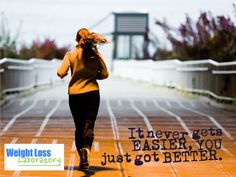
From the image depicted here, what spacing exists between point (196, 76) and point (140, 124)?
12167 millimetres

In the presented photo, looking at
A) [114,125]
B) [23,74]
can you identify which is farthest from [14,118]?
[23,74]

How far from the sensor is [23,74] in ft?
96.4

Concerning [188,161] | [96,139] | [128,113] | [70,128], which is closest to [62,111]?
[128,113]

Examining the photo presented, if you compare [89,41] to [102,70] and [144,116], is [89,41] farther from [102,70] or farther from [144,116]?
[144,116]

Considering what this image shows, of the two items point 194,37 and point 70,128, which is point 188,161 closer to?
point 70,128

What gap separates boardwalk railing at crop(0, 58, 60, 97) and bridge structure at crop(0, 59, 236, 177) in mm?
32

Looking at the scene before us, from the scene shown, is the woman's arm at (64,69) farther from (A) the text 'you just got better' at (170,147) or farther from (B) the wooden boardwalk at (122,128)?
(A) the text 'you just got better' at (170,147)

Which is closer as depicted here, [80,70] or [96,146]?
[80,70]

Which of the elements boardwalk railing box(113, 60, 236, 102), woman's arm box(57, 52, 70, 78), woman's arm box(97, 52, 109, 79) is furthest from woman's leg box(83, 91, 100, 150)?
boardwalk railing box(113, 60, 236, 102)

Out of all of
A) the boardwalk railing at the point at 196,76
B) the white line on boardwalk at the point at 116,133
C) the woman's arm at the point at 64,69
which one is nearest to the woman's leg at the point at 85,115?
the woman's arm at the point at 64,69

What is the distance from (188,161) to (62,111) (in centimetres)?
952

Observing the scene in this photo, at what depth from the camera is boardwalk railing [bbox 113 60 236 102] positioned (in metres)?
22.6

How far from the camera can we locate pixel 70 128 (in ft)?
52.2

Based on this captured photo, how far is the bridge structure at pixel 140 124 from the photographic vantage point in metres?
11.0
